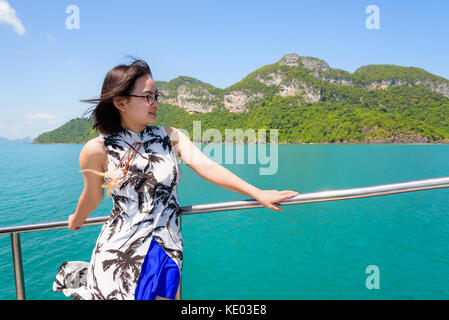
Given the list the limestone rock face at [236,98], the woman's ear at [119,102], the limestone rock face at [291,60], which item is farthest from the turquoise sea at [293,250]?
the limestone rock face at [291,60]

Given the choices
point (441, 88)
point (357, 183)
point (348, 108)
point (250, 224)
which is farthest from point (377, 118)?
point (250, 224)

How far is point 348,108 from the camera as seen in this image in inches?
4373

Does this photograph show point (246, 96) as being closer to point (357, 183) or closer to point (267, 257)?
point (357, 183)

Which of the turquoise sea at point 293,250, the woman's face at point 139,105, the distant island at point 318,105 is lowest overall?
the turquoise sea at point 293,250

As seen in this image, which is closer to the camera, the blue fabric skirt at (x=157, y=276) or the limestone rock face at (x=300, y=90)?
the blue fabric skirt at (x=157, y=276)

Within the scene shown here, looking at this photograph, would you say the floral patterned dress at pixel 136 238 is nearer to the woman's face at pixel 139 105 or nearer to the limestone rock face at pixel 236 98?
the woman's face at pixel 139 105

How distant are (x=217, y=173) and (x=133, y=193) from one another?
44 centimetres

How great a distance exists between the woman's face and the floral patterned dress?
96 mm

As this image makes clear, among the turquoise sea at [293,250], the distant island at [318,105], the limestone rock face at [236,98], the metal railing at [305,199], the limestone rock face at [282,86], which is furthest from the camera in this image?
the limestone rock face at [236,98]

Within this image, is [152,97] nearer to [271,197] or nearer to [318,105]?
[271,197]

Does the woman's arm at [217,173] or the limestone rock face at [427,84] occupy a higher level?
the limestone rock face at [427,84]

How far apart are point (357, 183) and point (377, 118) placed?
81.1m

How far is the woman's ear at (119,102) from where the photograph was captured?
1.25 m

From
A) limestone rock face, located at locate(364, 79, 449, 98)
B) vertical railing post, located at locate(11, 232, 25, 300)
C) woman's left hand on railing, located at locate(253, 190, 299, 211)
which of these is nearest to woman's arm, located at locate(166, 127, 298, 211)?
woman's left hand on railing, located at locate(253, 190, 299, 211)
